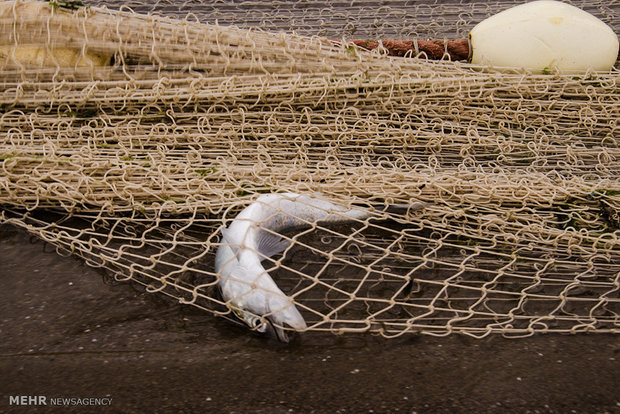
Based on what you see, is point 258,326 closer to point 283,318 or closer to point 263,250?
point 283,318

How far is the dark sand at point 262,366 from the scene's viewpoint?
2.76 meters

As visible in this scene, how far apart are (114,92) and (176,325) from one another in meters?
1.98

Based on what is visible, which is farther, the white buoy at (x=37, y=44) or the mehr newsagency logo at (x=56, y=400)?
the white buoy at (x=37, y=44)

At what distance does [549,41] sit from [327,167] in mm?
2105

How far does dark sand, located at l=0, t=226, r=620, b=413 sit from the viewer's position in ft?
9.06

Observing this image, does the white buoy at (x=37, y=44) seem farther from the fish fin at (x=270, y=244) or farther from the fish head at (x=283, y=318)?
the fish head at (x=283, y=318)

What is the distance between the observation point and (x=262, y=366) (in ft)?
9.70

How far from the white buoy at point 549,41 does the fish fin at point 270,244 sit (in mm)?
2457

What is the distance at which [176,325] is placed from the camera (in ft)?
10.6

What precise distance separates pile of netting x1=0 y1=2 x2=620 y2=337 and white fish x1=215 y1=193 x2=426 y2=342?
83 millimetres

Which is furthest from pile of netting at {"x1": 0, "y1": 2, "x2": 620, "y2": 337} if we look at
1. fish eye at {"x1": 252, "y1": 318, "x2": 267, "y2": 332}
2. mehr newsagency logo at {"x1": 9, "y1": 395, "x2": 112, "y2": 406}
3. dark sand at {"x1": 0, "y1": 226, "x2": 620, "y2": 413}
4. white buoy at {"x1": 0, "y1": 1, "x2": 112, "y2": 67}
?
mehr newsagency logo at {"x1": 9, "y1": 395, "x2": 112, "y2": 406}

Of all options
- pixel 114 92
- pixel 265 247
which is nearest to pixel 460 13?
pixel 114 92

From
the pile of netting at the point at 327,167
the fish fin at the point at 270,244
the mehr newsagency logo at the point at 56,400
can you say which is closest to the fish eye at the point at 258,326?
the pile of netting at the point at 327,167

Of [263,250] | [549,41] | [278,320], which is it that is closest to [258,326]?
[278,320]
